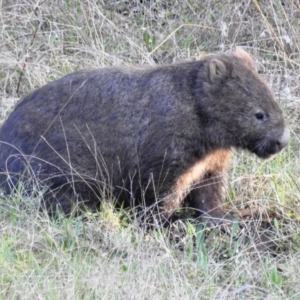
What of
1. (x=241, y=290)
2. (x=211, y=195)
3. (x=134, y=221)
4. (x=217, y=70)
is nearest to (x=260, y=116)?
(x=217, y=70)

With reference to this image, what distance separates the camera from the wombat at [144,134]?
563cm

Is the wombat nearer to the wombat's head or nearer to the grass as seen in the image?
the wombat's head

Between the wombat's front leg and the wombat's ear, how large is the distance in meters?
0.64

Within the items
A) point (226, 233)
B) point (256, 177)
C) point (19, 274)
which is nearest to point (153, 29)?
point (256, 177)

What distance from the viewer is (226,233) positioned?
217 inches

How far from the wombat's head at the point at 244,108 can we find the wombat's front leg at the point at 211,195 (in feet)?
1.01

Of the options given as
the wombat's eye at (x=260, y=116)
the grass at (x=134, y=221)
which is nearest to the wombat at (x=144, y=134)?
the wombat's eye at (x=260, y=116)

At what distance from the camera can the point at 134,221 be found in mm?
5391

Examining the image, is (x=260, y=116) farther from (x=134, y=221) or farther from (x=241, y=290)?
(x=241, y=290)

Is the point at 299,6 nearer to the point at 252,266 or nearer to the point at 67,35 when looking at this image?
the point at 67,35

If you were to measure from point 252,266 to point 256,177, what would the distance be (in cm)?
113

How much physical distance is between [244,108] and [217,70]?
0.94ft

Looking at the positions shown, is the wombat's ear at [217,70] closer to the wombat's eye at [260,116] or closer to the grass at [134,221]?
the wombat's eye at [260,116]

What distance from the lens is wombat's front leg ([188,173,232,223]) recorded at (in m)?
5.90
